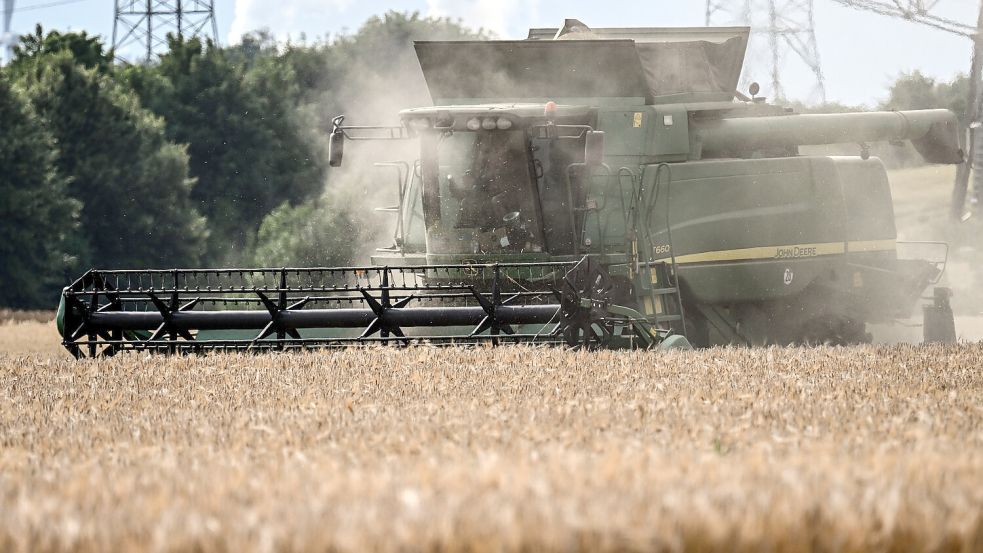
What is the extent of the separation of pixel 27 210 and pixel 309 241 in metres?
7.71

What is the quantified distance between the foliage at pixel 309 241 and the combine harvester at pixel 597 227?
78.8ft

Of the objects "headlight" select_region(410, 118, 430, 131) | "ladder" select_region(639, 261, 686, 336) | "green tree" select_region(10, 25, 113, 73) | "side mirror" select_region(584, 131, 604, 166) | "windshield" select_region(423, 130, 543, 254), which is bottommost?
"ladder" select_region(639, 261, 686, 336)

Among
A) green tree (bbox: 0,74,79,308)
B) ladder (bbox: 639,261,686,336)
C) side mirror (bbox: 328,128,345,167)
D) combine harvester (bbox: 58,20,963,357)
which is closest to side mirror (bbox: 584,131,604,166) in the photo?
combine harvester (bbox: 58,20,963,357)

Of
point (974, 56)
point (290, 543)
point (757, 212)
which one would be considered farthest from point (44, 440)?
point (974, 56)

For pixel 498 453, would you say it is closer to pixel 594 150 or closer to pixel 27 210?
pixel 594 150

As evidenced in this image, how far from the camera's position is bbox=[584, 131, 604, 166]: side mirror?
10297 mm

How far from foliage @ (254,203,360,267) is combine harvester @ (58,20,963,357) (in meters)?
24.0

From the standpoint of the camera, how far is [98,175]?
4028 cm

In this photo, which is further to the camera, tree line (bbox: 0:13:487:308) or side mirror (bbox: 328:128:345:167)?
tree line (bbox: 0:13:487:308)

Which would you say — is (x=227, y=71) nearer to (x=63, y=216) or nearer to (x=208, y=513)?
(x=63, y=216)

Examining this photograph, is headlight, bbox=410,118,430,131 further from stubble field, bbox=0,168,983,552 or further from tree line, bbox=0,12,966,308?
tree line, bbox=0,12,966,308

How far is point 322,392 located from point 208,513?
4014 millimetres

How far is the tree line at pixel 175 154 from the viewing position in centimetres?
3616

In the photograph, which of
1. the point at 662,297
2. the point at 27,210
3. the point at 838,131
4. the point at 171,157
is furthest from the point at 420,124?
the point at 171,157
